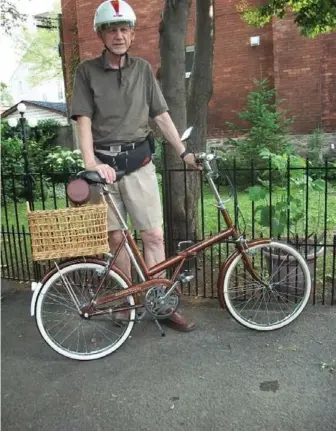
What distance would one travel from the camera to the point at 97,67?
10.3 ft

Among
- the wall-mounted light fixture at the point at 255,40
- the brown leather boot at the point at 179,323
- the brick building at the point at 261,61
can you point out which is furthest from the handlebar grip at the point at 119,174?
the wall-mounted light fixture at the point at 255,40

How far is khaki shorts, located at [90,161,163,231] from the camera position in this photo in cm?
322

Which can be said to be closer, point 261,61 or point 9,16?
point 9,16

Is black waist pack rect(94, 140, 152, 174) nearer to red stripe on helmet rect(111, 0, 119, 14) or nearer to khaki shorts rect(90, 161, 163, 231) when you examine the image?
khaki shorts rect(90, 161, 163, 231)

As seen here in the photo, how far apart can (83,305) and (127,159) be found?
3.37 feet

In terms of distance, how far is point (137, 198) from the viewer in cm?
326

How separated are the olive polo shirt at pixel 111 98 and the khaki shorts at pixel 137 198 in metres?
0.27

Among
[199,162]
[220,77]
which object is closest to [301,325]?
[199,162]

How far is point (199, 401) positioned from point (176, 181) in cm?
228

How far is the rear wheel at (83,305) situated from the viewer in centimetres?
302

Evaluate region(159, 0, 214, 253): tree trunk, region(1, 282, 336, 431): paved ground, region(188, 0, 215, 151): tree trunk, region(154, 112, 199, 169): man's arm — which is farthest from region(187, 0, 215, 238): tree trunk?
region(1, 282, 336, 431): paved ground

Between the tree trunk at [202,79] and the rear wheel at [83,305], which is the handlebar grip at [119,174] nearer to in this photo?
the rear wheel at [83,305]

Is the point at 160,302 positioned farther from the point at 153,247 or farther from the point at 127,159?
the point at 127,159

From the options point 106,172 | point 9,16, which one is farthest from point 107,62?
point 9,16
